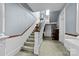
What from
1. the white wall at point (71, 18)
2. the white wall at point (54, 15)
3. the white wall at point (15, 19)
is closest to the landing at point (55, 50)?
the white wall at point (71, 18)

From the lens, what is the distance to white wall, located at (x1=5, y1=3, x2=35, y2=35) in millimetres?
2184

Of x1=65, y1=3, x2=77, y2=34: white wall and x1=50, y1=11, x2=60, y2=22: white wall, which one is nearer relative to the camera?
x1=65, y1=3, x2=77, y2=34: white wall

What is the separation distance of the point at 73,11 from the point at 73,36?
0.55 metres

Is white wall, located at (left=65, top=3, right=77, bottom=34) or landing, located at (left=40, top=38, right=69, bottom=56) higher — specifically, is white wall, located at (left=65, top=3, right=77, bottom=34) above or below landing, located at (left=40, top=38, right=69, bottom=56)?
above

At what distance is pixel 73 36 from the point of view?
81.7 inches

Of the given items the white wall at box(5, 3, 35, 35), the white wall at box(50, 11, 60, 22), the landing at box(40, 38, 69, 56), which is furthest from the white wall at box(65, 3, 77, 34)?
the white wall at box(5, 3, 35, 35)

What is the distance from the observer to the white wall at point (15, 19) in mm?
2184

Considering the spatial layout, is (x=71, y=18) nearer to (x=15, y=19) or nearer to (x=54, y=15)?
(x=54, y=15)

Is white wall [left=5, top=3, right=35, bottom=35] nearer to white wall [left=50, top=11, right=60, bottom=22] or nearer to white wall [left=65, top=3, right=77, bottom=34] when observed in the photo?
white wall [left=50, top=11, right=60, bottom=22]

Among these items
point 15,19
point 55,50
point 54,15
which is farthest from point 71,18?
point 15,19

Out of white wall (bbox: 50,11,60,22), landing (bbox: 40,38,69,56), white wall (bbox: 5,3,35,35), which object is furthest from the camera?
white wall (bbox: 50,11,60,22)

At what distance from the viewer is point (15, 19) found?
2.34 meters

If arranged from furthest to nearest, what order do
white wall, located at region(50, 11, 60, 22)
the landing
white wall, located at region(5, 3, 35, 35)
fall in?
white wall, located at region(50, 11, 60, 22) < the landing < white wall, located at region(5, 3, 35, 35)

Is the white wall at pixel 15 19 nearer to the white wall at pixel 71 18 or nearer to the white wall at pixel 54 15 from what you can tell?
the white wall at pixel 54 15
